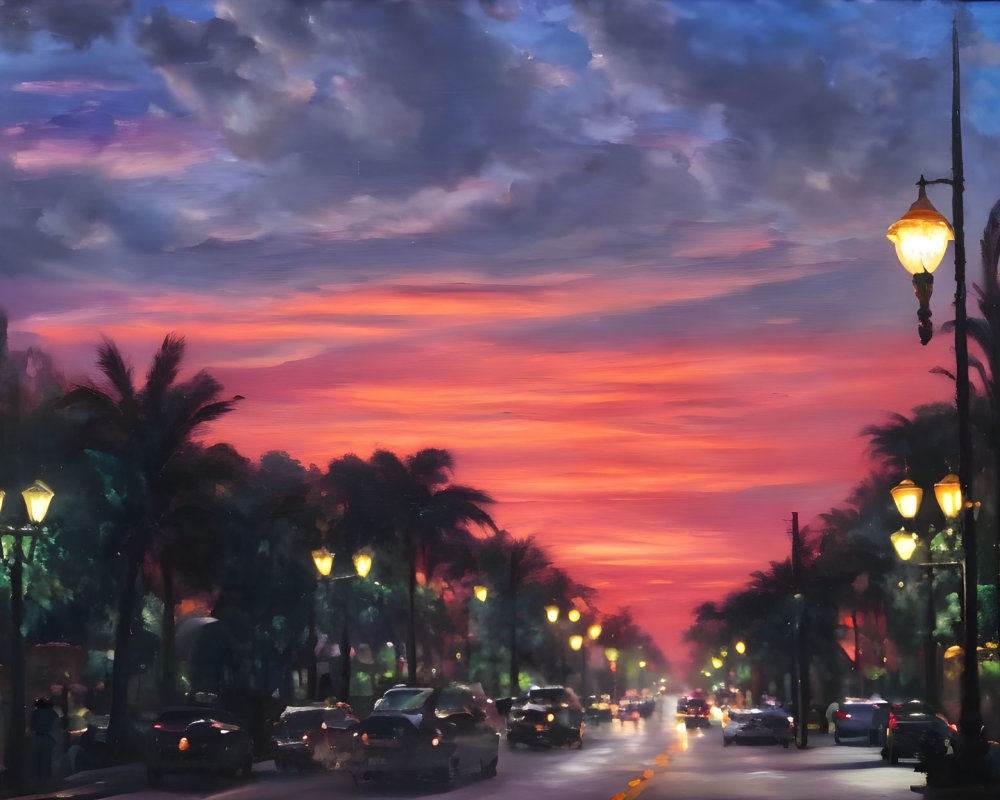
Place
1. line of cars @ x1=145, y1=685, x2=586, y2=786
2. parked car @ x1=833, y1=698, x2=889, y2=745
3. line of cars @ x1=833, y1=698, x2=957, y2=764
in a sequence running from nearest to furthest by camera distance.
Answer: line of cars @ x1=145, y1=685, x2=586, y2=786
line of cars @ x1=833, y1=698, x2=957, y2=764
parked car @ x1=833, y1=698, x2=889, y2=745

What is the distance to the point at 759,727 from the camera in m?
56.8

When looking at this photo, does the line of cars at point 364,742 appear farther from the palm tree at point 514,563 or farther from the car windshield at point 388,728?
the palm tree at point 514,563

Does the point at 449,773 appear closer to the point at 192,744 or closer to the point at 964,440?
the point at 192,744

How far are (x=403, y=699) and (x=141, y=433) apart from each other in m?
13.1

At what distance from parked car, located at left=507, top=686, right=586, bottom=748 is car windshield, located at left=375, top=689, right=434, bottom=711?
17223 mm

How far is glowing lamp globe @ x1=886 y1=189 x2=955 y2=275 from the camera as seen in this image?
1978cm

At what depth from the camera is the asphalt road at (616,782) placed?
2652cm

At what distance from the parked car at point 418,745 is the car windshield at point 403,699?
0.15 m

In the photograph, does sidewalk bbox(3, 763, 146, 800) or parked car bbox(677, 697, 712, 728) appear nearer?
sidewalk bbox(3, 763, 146, 800)

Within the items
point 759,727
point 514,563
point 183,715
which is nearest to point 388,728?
point 183,715

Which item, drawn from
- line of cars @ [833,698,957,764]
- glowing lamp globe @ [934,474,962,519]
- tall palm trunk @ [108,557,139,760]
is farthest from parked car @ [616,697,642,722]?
glowing lamp globe @ [934,474,962,519]

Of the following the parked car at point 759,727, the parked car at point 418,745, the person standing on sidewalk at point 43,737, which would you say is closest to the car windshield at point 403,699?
the parked car at point 418,745

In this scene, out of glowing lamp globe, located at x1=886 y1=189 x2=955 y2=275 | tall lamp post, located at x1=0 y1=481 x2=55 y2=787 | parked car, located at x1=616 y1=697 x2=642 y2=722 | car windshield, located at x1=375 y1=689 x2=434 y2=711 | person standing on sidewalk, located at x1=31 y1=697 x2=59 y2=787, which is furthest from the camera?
parked car, located at x1=616 y1=697 x2=642 y2=722

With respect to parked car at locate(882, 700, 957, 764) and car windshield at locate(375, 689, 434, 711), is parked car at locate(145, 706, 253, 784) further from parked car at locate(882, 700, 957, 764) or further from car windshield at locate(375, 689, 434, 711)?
parked car at locate(882, 700, 957, 764)
